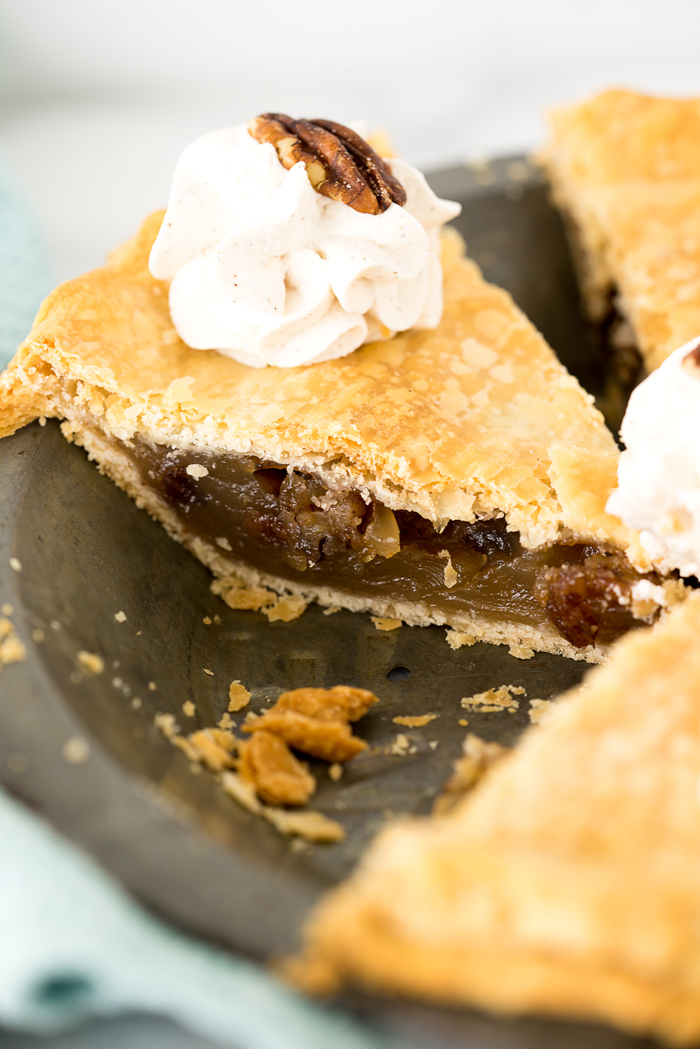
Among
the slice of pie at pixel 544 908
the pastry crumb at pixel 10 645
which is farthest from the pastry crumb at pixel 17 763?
the slice of pie at pixel 544 908

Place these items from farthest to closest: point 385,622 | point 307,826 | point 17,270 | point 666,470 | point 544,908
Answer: point 17,270 < point 385,622 < point 666,470 < point 307,826 < point 544,908

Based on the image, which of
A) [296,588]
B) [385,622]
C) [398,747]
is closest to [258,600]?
[296,588]

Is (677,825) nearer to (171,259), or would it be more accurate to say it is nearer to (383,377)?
(383,377)

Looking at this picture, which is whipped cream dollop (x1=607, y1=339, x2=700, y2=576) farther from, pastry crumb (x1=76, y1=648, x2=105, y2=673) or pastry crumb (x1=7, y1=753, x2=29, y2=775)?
pastry crumb (x1=7, y1=753, x2=29, y2=775)

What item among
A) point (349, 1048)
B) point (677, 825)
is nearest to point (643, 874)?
point (677, 825)

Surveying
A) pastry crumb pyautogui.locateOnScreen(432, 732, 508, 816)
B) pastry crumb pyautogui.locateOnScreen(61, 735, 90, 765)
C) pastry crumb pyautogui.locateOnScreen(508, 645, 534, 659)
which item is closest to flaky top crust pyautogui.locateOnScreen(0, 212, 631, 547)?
pastry crumb pyautogui.locateOnScreen(508, 645, 534, 659)

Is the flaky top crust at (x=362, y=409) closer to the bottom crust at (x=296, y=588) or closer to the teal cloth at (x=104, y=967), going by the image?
the bottom crust at (x=296, y=588)

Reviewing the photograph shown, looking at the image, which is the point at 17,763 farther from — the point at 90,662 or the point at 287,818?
the point at 287,818
